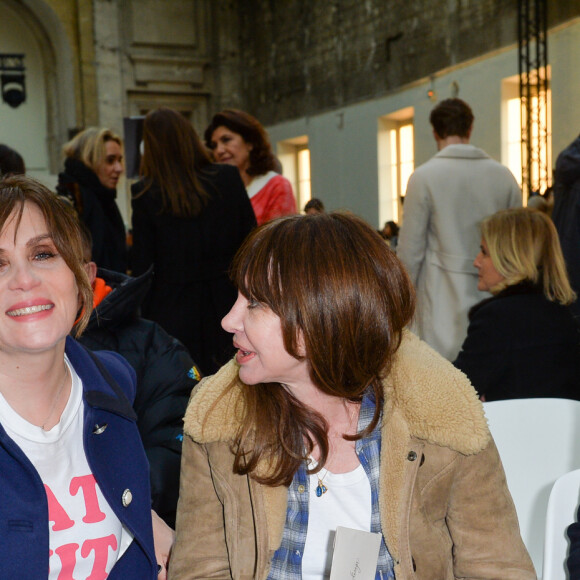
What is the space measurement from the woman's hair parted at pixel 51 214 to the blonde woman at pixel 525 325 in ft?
5.48

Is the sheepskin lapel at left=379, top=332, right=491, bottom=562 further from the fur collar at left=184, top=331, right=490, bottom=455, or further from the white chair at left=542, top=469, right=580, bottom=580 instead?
the white chair at left=542, top=469, right=580, bottom=580

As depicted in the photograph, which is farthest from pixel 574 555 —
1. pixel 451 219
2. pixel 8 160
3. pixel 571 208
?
pixel 8 160

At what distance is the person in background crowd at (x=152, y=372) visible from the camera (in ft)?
6.22

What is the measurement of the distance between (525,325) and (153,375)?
144cm

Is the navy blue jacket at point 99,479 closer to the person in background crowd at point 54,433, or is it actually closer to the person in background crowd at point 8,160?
the person in background crowd at point 54,433

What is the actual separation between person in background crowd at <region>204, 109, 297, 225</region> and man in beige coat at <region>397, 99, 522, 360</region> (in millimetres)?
729

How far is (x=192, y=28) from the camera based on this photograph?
1520cm

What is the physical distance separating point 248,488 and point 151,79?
14.3m

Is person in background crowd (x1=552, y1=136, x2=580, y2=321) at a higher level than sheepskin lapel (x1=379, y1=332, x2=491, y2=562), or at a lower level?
higher

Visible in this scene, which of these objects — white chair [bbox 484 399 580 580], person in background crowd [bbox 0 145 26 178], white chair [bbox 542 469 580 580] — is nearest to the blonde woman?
white chair [bbox 484 399 580 580]

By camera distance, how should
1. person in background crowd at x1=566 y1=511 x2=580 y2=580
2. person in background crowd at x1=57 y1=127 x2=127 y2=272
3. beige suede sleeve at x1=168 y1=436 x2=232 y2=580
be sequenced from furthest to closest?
person in background crowd at x1=57 y1=127 x2=127 y2=272 → beige suede sleeve at x1=168 y1=436 x2=232 y2=580 → person in background crowd at x1=566 y1=511 x2=580 y2=580

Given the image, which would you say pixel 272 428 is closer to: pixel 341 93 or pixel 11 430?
pixel 11 430

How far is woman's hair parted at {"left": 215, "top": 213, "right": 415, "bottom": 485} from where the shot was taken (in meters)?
1.42

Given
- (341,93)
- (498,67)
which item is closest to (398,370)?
(498,67)
